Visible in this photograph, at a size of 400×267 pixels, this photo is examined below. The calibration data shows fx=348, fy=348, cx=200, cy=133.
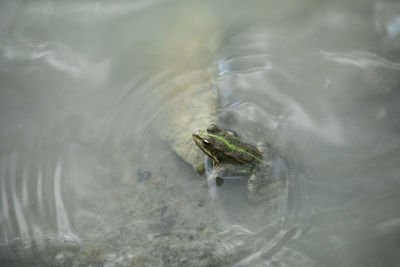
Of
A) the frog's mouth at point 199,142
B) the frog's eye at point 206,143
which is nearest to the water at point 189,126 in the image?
the frog's mouth at point 199,142

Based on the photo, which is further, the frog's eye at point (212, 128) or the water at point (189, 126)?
the frog's eye at point (212, 128)

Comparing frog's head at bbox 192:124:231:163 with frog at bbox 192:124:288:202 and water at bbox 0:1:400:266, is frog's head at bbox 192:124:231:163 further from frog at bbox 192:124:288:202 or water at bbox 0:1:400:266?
water at bbox 0:1:400:266

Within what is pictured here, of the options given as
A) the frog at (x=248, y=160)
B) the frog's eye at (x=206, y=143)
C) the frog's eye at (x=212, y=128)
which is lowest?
the frog at (x=248, y=160)

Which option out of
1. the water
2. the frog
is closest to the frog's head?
the frog

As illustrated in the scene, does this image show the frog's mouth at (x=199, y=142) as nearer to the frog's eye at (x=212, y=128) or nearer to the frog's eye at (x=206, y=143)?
the frog's eye at (x=206, y=143)

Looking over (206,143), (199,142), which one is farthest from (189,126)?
(206,143)
